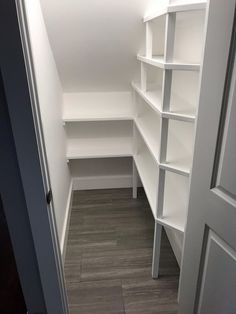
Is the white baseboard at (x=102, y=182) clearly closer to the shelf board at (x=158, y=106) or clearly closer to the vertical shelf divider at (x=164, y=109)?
the shelf board at (x=158, y=106)

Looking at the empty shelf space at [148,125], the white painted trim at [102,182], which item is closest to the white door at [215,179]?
the empty shelf space at [148,125]

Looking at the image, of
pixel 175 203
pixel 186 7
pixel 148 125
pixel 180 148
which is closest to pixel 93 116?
pixel 148 125

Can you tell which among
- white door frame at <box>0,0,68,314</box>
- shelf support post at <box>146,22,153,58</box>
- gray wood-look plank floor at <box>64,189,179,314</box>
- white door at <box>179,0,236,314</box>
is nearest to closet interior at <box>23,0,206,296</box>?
shelf support post at <box>146,22,153,58</box>

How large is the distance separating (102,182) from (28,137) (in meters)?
2.10

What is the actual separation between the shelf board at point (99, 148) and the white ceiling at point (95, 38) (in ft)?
1.97

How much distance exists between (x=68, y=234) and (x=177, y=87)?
1.52 metres

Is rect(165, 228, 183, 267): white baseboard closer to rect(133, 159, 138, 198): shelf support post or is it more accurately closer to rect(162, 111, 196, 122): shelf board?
rect(133, 159, 138, 198): shelf support post

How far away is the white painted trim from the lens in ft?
9.80

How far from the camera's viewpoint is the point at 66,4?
1.70 m

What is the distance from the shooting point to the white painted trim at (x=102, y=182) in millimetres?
2986

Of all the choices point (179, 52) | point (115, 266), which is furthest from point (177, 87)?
point (115, 266)

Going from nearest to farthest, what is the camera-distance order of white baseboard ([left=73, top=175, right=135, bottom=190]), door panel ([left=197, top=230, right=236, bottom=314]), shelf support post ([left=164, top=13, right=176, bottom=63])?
door panel ([left=197, top=230, right=236, bottom=314]), shelf support post ([left=164, top=13, right=176, bottom=63]), white baseboard ([left=73, top=175, right=135, bottom=190])

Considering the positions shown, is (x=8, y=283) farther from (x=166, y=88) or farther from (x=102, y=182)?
(x=166, y=88)

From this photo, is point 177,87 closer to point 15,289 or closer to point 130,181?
point 130,181
